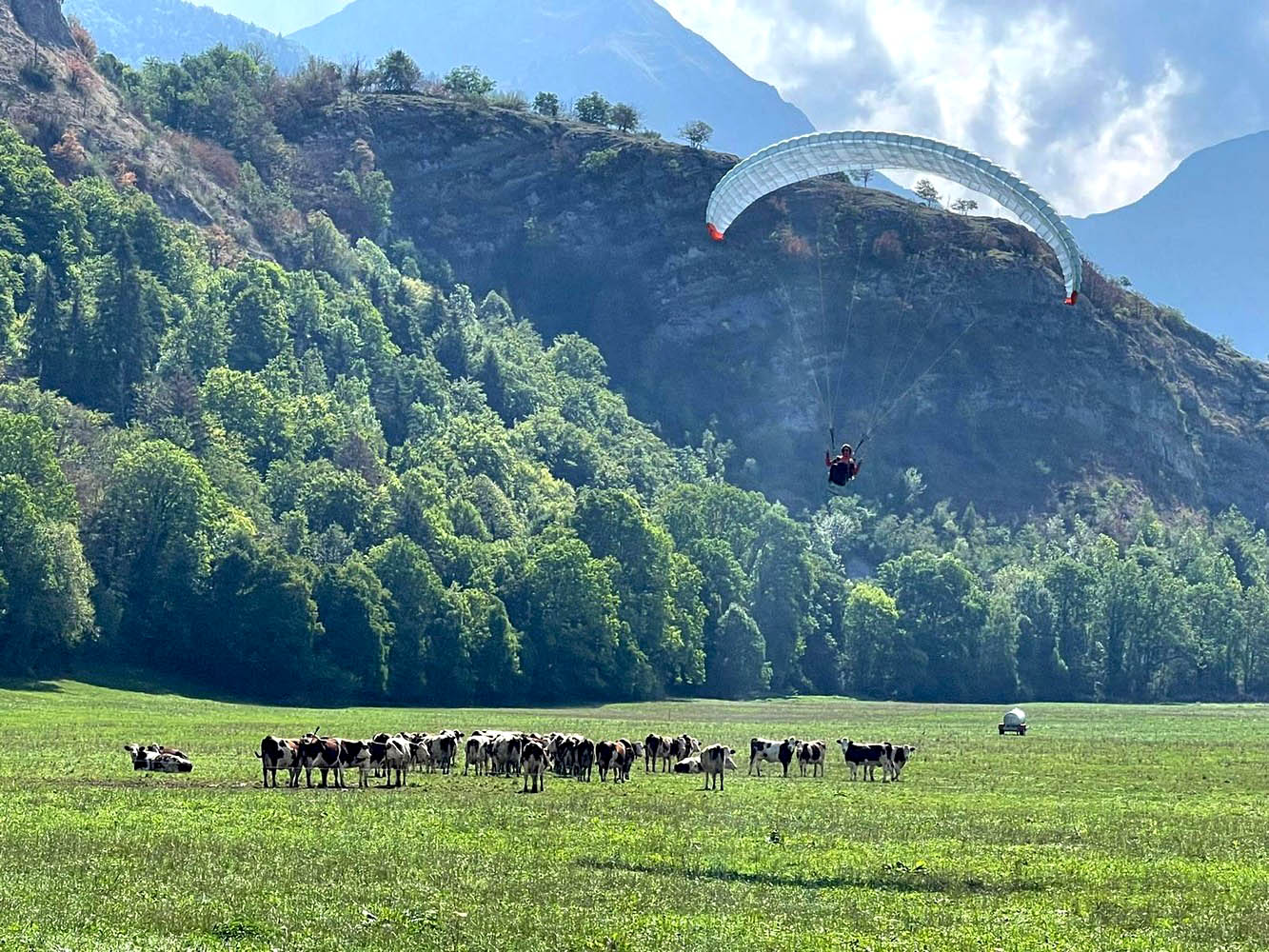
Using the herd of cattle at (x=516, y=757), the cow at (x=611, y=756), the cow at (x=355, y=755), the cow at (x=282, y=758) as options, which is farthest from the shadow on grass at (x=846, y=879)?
the cow at (x=611, y=756)

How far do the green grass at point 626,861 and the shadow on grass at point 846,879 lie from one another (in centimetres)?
9

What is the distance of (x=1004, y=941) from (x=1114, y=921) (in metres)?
2.73

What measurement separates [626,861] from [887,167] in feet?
97.9

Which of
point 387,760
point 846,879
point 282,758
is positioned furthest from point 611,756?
point 846,879

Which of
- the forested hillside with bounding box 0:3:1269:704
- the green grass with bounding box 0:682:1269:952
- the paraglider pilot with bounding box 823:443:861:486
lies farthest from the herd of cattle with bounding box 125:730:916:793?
the forested hillside with bounding box 0:3:1269:704

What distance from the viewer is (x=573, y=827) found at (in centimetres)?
3472

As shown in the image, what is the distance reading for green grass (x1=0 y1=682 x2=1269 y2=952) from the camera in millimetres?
24281

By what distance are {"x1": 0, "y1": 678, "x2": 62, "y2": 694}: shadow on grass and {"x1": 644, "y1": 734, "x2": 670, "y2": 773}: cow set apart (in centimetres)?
4404

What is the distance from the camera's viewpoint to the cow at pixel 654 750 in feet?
172

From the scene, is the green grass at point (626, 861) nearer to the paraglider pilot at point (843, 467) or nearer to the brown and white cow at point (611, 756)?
the brown and white cow at point (611, 756)

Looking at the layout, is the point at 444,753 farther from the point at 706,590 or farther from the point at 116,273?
the point at 116,273

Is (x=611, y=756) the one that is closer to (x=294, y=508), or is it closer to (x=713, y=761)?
(x=713, y=761)

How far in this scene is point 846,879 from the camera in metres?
29.6

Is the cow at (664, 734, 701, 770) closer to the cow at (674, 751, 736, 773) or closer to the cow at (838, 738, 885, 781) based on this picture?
the cow at (674, 751, 736, 773)
